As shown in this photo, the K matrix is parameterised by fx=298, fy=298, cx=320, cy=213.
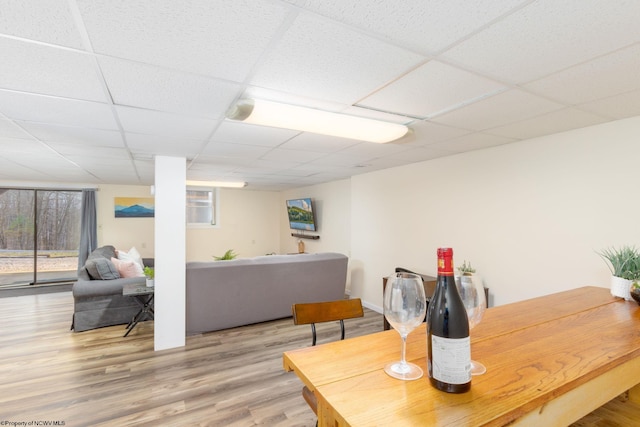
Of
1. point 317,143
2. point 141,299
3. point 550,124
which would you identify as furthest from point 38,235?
point 550,124

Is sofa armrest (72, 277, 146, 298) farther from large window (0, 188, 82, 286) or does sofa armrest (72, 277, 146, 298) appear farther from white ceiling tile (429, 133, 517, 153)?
white ceiling tile (429, 133, 517, 153)

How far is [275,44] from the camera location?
3.89ft

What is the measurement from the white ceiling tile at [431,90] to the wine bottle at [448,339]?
1.02 m

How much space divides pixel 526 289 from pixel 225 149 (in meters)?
3.15

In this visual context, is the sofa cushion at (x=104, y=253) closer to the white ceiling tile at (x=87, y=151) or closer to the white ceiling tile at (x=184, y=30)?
the white ceiling tile at (x=87, y=151)

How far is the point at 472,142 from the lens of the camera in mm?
2762

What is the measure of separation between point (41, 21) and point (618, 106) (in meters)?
2.97

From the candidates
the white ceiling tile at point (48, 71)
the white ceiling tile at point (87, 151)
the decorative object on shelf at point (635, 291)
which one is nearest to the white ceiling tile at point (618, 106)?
the decorative object on shelf at point (635, 291)

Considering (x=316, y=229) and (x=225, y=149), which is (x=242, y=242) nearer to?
(x=316, y=229)

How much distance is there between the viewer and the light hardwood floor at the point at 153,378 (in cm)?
211

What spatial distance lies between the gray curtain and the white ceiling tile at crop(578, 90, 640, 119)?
296 inches

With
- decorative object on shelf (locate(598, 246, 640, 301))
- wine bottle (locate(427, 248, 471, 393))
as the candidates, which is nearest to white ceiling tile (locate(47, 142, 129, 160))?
wine bottle (locate(427, 248, 471, 393))

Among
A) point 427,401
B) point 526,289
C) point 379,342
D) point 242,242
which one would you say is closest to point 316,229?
point 242,242

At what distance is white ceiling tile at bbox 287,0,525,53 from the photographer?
3.16 feet
